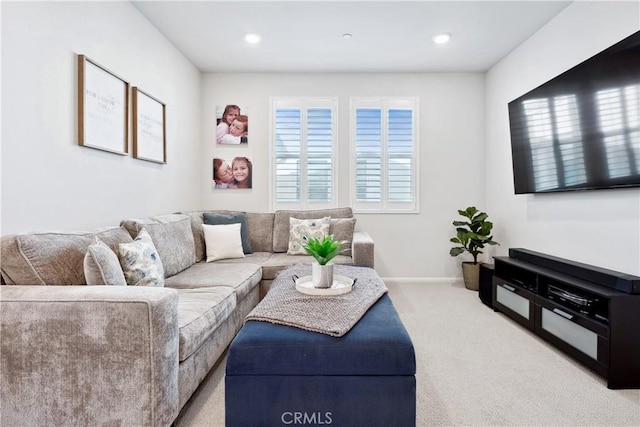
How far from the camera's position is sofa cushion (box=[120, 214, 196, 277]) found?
8.07 ft

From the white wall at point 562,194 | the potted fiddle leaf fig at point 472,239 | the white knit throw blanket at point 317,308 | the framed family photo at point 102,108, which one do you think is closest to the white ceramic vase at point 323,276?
the white knit throw blanket at point 317,308

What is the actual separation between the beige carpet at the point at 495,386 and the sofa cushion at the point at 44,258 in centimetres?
92

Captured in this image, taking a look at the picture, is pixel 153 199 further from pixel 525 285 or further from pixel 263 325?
pixel 525 285

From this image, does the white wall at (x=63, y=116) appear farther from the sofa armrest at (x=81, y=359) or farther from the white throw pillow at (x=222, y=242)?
the sofa armrest at (x=81, y=359)

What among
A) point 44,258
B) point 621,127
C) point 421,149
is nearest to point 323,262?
point 44,258

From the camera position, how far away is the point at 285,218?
3.83 m

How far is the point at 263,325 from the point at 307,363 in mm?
288

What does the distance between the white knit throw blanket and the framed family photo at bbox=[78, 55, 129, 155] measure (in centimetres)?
161

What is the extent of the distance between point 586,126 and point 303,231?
2.54 meters

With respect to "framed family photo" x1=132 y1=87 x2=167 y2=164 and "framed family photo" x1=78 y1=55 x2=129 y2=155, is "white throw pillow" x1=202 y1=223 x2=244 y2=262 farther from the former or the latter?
"framed family photo" x1=78 y1=55 x2=129 y2=155

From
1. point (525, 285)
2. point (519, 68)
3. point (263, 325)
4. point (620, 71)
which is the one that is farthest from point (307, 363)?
point (519, 68)

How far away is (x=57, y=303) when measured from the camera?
4.38ft

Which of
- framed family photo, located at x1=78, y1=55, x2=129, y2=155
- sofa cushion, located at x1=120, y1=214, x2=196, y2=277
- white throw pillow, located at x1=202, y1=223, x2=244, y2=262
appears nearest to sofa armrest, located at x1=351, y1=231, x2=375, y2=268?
white throw pillow, located at x1=202, y1=223, x2=244, y2=262

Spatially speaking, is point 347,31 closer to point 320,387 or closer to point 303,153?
point 303,153
